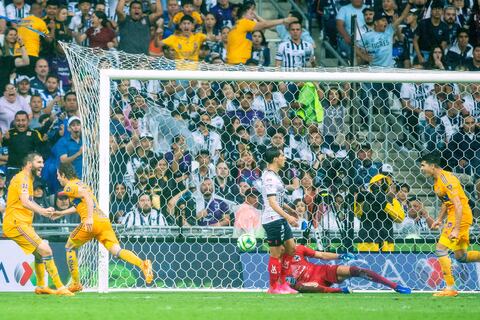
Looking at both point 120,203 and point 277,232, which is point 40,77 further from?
point 277,232

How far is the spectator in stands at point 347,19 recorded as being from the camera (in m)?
18.2

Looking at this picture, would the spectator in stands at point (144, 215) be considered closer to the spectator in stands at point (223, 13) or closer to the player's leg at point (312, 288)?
the player's leg at point (312, 288)

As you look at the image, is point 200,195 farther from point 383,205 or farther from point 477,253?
point 477,253

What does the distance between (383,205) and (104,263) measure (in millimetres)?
3689

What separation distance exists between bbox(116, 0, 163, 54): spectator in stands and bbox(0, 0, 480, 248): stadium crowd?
0.02m

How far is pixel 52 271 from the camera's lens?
1225 cm

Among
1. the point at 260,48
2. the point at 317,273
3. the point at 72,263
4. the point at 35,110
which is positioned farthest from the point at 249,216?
the point at 260,48

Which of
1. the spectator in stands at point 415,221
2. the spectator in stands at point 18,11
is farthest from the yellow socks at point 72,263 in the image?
the spectator in stands at point 18,11

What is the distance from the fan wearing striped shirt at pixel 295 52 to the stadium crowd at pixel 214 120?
16 mm

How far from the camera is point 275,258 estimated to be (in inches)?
495

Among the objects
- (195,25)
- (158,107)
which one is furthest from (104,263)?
(195,25)

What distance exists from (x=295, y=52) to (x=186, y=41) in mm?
1784

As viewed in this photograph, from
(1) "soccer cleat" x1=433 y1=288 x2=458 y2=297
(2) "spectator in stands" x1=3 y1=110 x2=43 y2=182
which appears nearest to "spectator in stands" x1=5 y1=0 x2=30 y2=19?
(2) "spectator in stands" x1=3 y1=110 x2=43 y2=182

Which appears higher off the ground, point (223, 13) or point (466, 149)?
point (223, 13)
